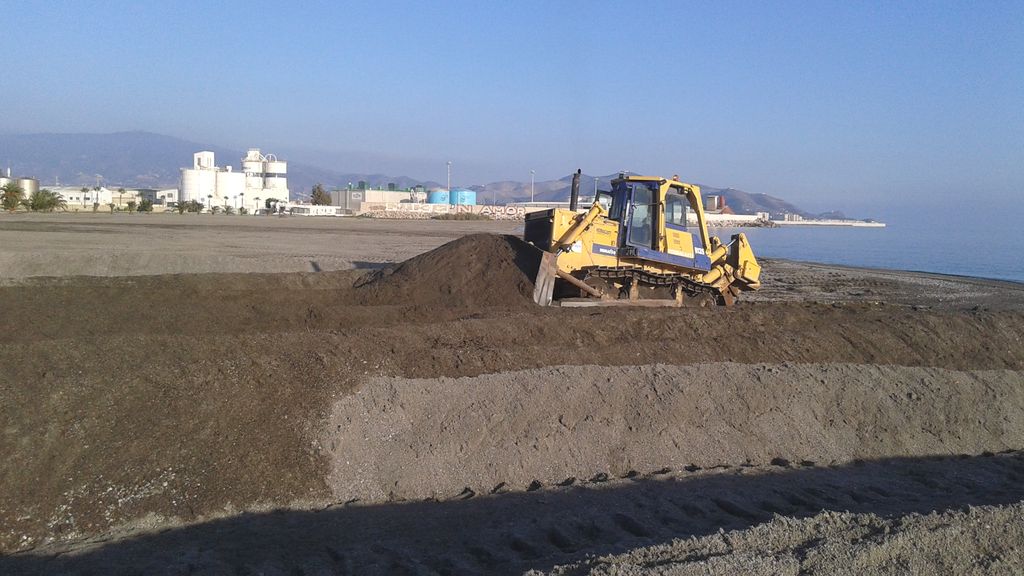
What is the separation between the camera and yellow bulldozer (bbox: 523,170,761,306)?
16.8m

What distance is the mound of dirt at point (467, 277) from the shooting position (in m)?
17.1

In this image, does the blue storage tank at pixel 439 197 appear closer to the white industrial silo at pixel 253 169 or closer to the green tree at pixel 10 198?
the white industrial silo at pixel 253 169

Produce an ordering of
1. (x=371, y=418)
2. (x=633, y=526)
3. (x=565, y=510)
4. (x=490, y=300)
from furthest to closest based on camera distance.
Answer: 1. (x=490, y=300)
2. (x=371, y=418)
3. (x=565, y=510)
4. (x=633, y=526)

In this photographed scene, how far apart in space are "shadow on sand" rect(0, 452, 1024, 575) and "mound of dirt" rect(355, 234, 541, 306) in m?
8.43

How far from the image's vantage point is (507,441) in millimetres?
9336

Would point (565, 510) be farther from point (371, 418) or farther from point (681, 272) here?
point (681, 272)

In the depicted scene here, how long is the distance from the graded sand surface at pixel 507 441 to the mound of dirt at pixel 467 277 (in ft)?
3.14

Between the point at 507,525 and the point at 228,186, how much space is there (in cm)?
12194

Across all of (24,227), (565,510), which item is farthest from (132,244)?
(565,510)

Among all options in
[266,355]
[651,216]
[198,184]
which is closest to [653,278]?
[651,216]

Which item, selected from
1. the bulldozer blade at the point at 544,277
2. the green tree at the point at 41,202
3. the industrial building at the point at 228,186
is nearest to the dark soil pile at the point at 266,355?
the bulldozer blade at the point at 544,277

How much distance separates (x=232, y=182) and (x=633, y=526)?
12299cm

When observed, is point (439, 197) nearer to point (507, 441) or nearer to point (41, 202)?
point (41, 202)

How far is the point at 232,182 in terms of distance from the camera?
397ft
